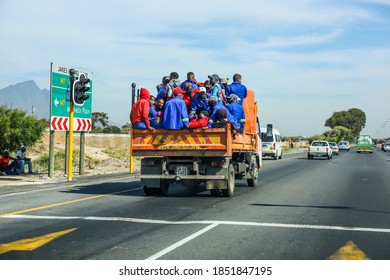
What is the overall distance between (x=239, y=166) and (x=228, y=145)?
232 cm

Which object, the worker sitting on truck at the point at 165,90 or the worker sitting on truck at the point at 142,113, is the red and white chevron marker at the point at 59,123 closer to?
the worker sitting on truck at the point at 165,90

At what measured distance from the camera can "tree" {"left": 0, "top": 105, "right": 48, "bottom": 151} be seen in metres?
19.5

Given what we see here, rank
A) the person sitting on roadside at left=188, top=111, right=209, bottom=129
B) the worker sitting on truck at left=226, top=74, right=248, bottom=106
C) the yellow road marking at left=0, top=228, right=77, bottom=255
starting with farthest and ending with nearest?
the worker sitting on truck at left=226, top=74, right=248, bottom=106, the person sitting on roadside at left=188, top=111, right=209, bottom=129, the yellow road marking at left=0, top=228, right=77, bottom=255

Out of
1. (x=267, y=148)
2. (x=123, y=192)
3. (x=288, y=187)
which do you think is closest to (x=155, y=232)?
(x=123, y=192)

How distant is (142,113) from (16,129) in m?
8.27

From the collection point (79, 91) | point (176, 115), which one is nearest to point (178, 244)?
point (176, 115)

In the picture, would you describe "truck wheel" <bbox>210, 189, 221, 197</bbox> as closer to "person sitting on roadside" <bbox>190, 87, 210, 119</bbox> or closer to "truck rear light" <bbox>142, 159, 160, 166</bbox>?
"truck rear light" <bbox>142, 159, 160, 166</bbox>

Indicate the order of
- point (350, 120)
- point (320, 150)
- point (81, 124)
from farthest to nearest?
1. point (350, 120)
2. point (320, 150)
3. point (81, 124)

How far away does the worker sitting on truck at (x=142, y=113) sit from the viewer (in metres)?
13.2

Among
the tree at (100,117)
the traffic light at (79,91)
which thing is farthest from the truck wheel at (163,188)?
the tree at (100,117)

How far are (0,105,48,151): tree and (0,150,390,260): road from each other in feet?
16.5

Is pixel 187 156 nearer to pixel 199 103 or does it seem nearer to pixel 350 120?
pixel 199 103

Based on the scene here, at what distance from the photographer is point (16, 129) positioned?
19.6 metres

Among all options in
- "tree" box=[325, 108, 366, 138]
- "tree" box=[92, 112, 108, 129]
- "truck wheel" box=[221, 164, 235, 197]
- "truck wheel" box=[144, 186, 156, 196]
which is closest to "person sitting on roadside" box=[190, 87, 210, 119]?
"truck wheel" box=[221, 164, 235, 197]
